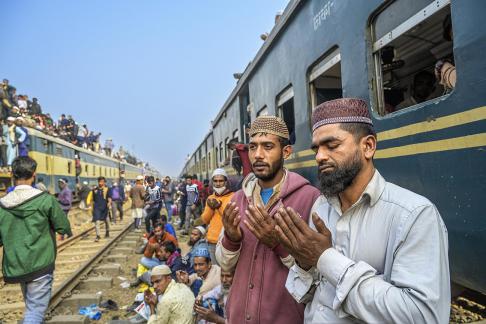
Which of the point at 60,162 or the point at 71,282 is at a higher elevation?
the point at 60,162

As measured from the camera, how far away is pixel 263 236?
1.64m

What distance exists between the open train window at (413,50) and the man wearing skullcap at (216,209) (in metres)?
2.06

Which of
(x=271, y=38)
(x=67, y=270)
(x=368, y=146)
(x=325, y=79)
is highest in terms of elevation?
(x=271, y=38)

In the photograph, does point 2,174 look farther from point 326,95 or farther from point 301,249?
point 301,249

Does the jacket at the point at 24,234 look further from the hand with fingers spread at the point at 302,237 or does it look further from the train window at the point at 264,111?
the train window at the point at 264,111

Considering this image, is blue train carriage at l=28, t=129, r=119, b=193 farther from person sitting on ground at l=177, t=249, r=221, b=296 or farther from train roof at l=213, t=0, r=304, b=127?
person sitting on ground at l=177, t=249, r=221, b=296

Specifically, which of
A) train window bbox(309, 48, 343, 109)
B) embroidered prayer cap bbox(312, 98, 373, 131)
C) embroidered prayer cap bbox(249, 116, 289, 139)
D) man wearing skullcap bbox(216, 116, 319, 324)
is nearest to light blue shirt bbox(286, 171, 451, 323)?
embroidered prayer cap bbox(312, 98, 373, 131)

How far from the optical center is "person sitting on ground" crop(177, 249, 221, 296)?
12.5ft

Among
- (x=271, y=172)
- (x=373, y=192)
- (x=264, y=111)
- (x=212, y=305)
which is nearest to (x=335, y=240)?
(x=373, y=192)

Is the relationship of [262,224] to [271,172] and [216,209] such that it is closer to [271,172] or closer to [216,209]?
[271,172]

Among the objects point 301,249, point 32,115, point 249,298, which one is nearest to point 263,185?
point 249,298

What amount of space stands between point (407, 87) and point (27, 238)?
Answer: 13.3ft

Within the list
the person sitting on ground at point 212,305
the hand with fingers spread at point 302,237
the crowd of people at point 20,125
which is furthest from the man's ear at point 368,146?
the crowd of people at point 20,125

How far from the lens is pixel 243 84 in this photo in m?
7.02
